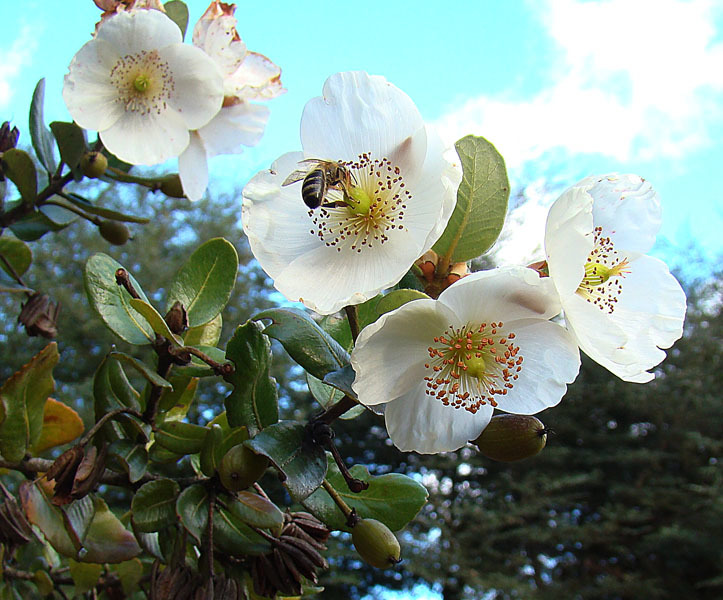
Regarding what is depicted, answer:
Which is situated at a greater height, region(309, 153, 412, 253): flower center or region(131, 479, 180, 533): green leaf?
region(309, 153, 412, 253): flower center

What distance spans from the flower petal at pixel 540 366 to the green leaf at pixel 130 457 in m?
0.34

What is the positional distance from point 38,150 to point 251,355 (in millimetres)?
522

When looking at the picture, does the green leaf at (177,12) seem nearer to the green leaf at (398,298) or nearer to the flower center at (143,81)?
the flower center at (143,81)

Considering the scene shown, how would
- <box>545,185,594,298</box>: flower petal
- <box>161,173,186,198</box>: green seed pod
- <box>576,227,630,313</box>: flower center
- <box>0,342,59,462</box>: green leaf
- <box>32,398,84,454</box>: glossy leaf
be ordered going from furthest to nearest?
1. <box>161,173,186,198</box>: green seed pod
2. <box>32,398,84,454</box>: glossy leaf
3. <box>0,342,59,462</box>: green leaf
4. <box>576,227,630,313</box>: flower center
5. <box>545,185,594,298</box>: flower petal

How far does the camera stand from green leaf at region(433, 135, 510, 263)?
1.75ft

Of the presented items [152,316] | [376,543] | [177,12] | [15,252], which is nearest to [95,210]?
[15,252]

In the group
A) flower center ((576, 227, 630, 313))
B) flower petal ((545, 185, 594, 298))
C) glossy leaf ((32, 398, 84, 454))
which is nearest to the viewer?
flower petal ((545, 185, 594, 298))

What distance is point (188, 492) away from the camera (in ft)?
1.97

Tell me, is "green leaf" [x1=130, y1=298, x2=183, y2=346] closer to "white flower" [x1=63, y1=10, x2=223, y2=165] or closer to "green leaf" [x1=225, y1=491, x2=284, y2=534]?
"green leaf" [x1=225, y1=491, x2=284, y2=534]

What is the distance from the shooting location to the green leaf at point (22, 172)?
0.85 metres

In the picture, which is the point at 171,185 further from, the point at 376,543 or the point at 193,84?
the point at 376,543

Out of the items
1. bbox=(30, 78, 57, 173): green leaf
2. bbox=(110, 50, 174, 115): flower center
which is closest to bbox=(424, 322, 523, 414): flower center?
bbox=(110, 50, 174, 115): flower center

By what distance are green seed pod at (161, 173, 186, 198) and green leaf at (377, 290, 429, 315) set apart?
0.50 meters

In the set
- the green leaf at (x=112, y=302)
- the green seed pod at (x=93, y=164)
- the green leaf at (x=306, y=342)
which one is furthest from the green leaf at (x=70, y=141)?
the green leaf at (x=306, y=342)
